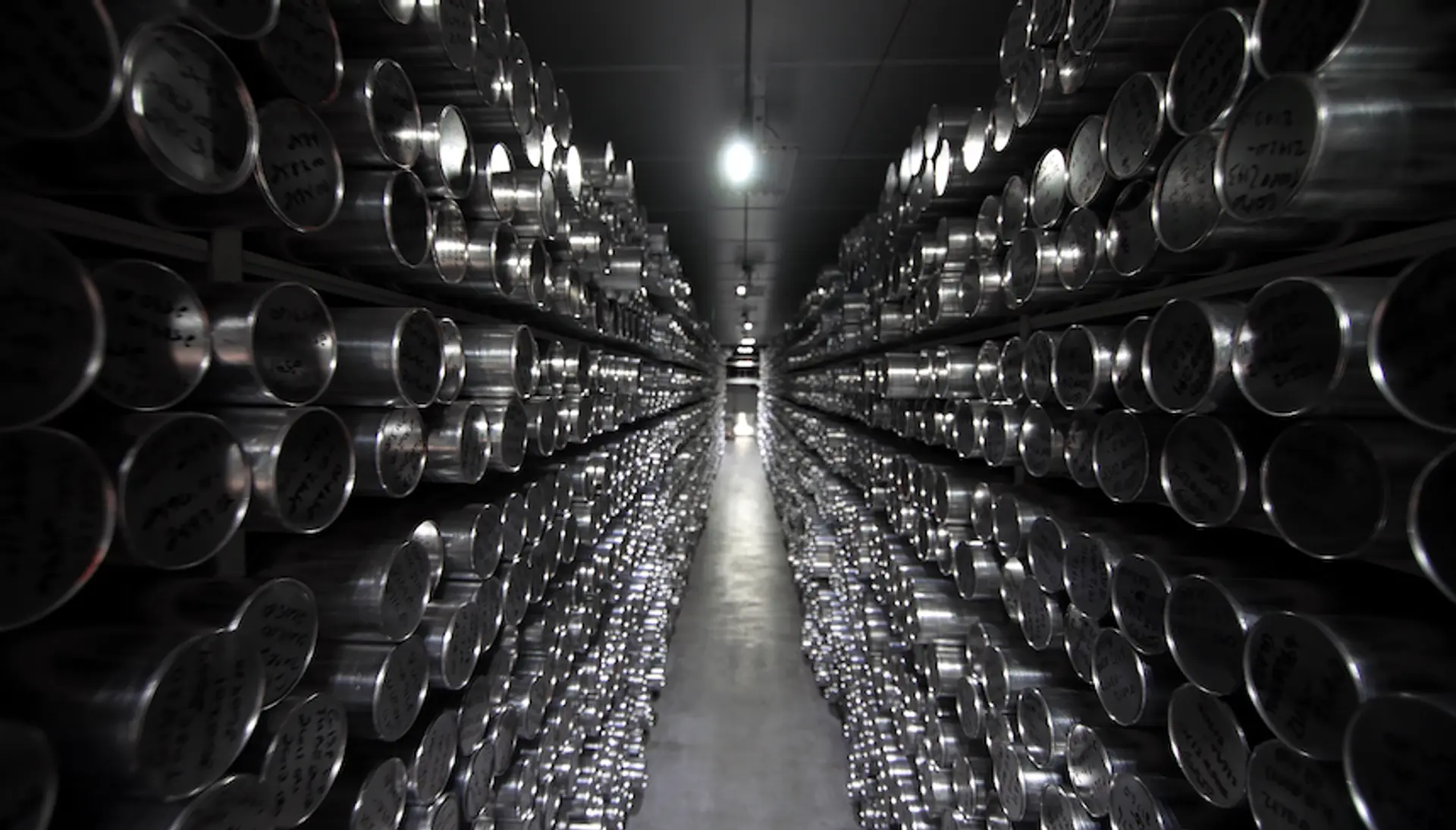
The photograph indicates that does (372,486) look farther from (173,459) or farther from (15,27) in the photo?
(15,27)

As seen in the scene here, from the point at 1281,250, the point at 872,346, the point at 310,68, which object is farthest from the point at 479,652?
the point at 872,346

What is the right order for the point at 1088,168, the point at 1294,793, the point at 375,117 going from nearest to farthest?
the point at 1294,793
the point at 375,117
the point at 1088,168

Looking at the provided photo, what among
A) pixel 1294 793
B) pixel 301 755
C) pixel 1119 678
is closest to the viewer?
pixel 1294 793

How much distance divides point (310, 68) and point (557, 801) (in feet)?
7.36

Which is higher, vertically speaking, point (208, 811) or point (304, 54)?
point (304, 54)

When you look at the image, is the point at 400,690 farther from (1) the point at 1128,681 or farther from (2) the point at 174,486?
(1) the point at 1128,681

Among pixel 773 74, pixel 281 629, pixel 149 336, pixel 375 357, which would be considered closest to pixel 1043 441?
pixel 375 357

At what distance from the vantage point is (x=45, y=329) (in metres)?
0.60

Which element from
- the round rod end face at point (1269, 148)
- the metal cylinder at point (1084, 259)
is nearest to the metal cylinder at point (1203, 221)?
the round rod end face at point (1269, 148)

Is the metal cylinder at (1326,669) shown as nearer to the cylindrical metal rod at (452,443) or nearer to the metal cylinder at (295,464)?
the metal cylinder at (295,464)

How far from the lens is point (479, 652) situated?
1565 mm

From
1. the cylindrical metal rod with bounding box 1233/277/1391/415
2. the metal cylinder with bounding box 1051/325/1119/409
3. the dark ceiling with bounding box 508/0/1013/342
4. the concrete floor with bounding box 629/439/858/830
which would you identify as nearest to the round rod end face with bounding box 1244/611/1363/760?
the cylindrical metal rod with bounding box 1233/277/1391/415

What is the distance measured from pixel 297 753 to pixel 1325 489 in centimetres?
138

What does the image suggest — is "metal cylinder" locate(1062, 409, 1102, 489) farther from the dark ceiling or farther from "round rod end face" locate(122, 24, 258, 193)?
the dark ceiling
